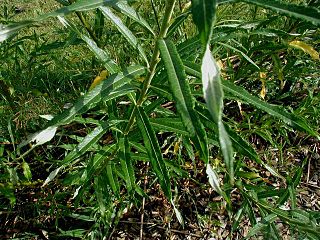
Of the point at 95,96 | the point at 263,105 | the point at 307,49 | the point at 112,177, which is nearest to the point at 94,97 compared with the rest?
the point at 95,96

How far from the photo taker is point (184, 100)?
3.17 feet

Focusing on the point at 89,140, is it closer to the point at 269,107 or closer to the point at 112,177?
the point at 112,177

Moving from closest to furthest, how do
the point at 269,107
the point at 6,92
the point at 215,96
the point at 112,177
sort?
the point at 215,96 < the point at 269,107 < the point at 112,177 < the point at 6,92

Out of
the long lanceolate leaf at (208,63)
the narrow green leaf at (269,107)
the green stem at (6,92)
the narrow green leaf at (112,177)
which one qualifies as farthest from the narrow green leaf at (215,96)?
the green stem at (6,92)

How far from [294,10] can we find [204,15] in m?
0.27

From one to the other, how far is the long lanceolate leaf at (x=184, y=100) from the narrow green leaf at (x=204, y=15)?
0.23 m

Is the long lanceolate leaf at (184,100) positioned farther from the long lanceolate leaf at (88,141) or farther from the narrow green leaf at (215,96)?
the long lanceolate leaf at (88,141)

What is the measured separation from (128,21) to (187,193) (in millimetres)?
833

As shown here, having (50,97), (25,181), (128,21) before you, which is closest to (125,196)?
(25,181)

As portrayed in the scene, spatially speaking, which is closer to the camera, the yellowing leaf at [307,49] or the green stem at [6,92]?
the yellowing leaf at [307,49]

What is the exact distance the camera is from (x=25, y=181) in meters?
1.96

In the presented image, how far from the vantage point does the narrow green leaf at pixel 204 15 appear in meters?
0.73

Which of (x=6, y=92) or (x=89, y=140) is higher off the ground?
(x=6, y=92)

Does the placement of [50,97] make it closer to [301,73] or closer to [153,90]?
[153,90]
